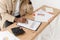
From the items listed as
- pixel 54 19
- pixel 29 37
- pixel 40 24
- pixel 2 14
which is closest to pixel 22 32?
pixel 29 37

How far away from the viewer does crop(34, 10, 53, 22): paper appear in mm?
1650

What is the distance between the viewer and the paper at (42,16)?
1.65 m

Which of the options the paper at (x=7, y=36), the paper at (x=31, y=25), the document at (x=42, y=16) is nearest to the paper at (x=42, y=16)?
the document at (x=42, y=16)

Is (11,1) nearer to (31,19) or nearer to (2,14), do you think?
(2,14)

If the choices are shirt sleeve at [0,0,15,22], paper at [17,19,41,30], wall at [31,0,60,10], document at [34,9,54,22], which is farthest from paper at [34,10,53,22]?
wall at [31,0,60,10]

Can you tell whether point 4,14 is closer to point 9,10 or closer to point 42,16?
point 9,10

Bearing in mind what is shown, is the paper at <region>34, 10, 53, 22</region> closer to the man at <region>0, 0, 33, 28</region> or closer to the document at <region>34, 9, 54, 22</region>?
the document at <region>34, 9, 54, 22</region>

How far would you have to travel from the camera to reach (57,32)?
1723mm

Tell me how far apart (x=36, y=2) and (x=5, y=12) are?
5.12ft

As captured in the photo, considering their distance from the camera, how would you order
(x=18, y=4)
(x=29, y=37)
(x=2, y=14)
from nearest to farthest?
(x=29, y=37) → (x=2, y=14) → (x=18, y=4)

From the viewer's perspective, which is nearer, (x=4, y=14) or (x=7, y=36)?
(x=7, y=36)

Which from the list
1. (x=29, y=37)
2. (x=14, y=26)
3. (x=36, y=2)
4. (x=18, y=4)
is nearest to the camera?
(x=29, y=37)

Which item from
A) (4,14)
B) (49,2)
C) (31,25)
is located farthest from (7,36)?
(49,2)

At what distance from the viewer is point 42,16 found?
5.75 feet
